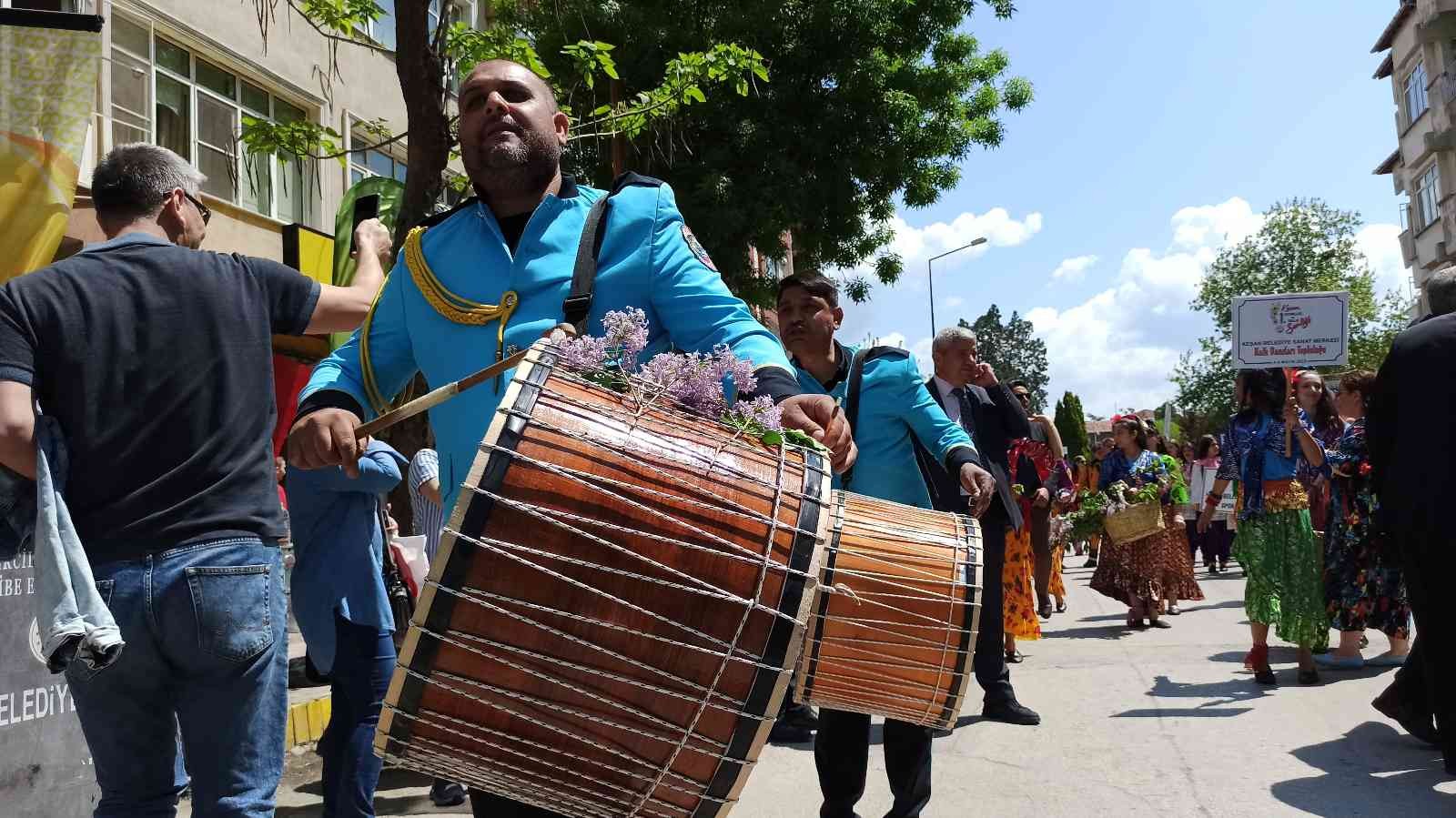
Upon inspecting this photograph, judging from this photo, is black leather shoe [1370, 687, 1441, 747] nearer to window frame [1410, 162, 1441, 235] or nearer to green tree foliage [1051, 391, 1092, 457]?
window frame [1410, 162, 1441, 235]

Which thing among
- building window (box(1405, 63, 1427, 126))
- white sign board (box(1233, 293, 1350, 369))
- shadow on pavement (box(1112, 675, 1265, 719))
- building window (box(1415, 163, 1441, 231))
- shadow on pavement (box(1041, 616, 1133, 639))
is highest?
building window (box(1405, 63, 1427, 126))

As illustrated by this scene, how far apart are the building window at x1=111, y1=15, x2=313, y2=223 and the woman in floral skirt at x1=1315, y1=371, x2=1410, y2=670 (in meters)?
9.71

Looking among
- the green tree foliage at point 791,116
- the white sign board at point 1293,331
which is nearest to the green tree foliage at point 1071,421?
the green tree foliage at point 791,116

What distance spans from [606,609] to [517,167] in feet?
3.83

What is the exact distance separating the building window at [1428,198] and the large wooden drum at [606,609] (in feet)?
160

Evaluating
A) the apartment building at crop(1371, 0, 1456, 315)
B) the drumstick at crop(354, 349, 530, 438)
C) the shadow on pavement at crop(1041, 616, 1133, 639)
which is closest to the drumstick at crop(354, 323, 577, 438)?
the drumstick at crop(354, 349, 530, 438)

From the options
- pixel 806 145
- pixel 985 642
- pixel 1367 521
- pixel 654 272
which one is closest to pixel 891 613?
pixel 654 272

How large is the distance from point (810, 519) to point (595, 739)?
51cm

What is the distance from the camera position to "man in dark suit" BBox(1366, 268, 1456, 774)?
4.68 m

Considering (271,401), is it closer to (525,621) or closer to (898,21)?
(525,621)

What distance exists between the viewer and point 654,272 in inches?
104

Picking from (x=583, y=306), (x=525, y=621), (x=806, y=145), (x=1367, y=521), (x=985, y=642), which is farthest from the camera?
(x=806, y=145)

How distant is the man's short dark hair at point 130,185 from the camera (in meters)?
3.14

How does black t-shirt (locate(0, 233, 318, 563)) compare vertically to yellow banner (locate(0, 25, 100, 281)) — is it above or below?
below
